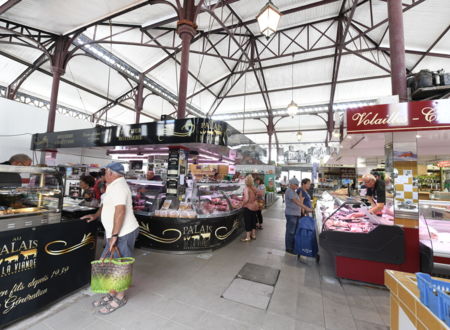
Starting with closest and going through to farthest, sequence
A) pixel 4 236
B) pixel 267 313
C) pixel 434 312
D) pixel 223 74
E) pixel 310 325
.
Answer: pixel 434 312
pixel 4 236
pixel 310 325
pixel 267 313
pixel 223 74

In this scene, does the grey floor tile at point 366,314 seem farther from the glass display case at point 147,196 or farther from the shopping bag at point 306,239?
the glass display case at point 147,196

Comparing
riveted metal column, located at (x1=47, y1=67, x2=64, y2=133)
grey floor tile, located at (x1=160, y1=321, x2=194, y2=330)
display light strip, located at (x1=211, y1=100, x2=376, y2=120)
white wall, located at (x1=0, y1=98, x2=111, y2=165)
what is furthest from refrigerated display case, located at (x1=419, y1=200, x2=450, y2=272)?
riveted metal column, located at (x1=47, y1=67, x2=64, y2=133)

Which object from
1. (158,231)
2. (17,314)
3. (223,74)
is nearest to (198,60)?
(223,74)

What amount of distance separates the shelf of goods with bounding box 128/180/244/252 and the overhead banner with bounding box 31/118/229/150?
1147mm

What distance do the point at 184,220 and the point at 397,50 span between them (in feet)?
15.6

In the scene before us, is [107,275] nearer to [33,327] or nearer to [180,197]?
[33,327]

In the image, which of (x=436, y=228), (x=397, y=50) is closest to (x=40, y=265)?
(x=436, y=228)

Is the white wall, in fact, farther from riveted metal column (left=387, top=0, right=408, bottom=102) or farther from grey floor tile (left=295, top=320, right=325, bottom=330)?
riveted metal column (left=387, top=0, right=408, bottom=102)

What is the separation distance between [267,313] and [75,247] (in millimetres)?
2487

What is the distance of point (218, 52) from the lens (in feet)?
35.9

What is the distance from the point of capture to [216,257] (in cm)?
387

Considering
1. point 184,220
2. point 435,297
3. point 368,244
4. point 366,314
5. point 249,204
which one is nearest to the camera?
point 435,297

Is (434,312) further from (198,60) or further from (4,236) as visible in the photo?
(198,60)

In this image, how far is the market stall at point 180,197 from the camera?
3.99 meters
